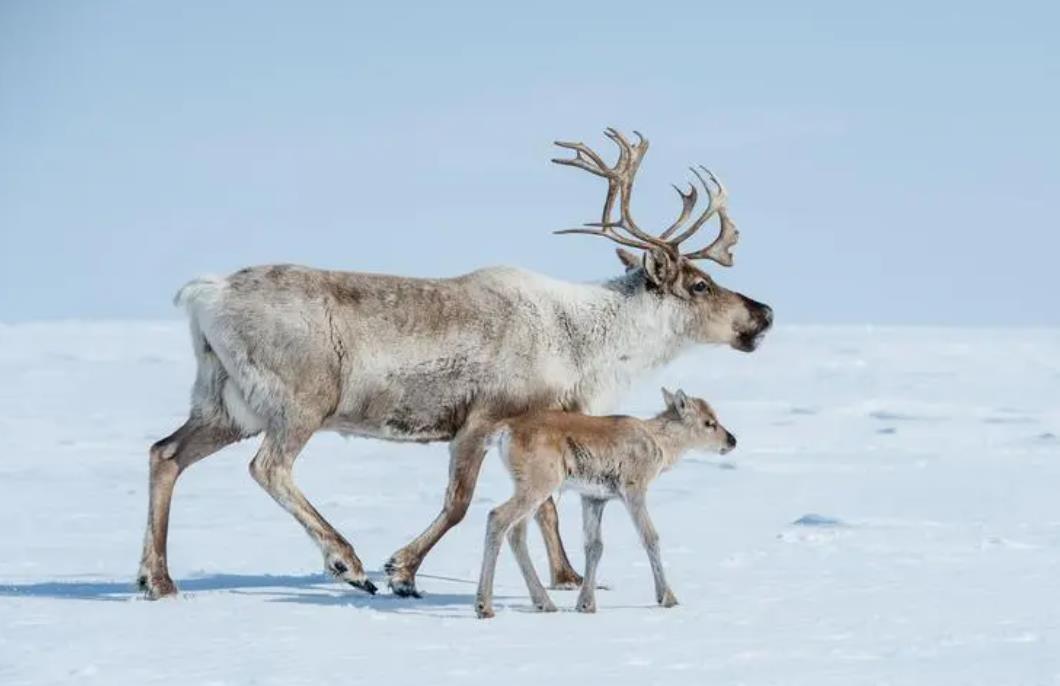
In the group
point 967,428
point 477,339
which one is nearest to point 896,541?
point 477,339

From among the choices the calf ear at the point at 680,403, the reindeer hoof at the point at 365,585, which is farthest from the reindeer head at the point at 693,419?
the reindeer hoof at the point at 365,585

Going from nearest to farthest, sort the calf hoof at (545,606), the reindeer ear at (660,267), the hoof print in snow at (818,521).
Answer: the calf hoof at (545,606)
the reindeer ear at (660,267)
the hoof print in snow at (818,521)

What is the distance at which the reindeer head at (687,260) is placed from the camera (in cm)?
1010

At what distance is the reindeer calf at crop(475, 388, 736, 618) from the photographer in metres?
A: 8.14

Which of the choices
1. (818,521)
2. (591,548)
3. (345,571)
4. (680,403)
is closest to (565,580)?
(591,548)

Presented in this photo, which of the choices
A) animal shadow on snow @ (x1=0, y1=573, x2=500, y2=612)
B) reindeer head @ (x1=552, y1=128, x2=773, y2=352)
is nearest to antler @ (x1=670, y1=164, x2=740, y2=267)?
reindeer head @ (x1=552, y1=128, x2=773, y2=352)

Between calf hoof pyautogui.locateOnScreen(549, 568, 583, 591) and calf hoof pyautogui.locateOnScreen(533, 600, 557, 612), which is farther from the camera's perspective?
calf hoof pyautogui.locateOnScreen(549, 568, 583, 591)

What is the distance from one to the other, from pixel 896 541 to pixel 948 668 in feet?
14.8

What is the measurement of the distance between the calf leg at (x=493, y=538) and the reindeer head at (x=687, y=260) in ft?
7.78

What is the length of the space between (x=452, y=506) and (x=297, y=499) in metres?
0.81

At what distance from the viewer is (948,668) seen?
659 centimetres

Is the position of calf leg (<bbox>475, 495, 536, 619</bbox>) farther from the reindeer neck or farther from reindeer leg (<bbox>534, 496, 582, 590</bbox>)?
the reindeer neck

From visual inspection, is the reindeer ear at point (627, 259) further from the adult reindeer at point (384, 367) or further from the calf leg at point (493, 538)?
the calf leg at point (493, 538)

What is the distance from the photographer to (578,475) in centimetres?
841
